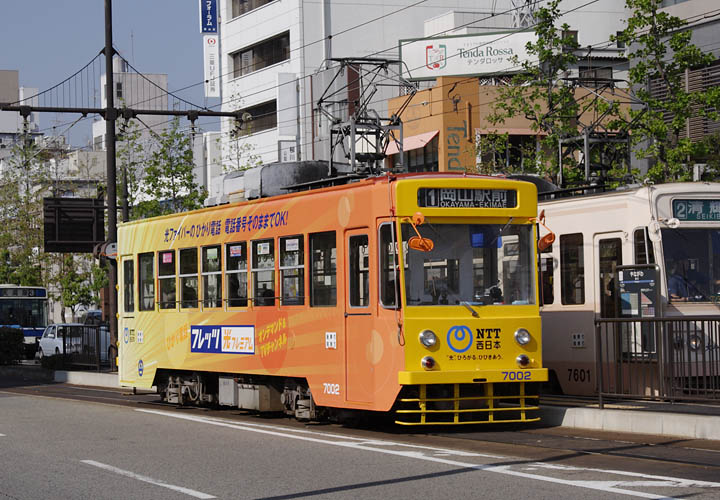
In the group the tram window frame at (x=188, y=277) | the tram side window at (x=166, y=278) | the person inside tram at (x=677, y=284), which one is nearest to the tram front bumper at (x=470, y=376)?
the person inside tram at (x=677, y=284)

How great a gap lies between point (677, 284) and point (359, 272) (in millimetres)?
5306

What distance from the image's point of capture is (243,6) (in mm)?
64438

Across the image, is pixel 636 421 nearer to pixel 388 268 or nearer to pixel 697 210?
pixel 388 268

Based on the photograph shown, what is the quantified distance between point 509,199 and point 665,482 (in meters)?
5.87

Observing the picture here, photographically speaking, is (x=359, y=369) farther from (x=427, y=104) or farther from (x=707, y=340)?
(x=427, y=104)

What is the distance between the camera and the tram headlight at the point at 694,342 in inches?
563

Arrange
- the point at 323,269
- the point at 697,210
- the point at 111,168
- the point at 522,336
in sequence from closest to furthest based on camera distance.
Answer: the point at 522,336
the point at 323,269
the point at 697,210
the point at 111,168

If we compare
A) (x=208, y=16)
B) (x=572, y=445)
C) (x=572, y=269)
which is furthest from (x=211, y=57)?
(x=572, y=445)

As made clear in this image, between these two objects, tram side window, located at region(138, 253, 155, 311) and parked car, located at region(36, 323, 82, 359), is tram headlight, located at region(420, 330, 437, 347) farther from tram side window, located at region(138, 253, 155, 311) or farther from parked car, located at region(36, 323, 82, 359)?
parked car, located at region(36, 323, 82, 359)

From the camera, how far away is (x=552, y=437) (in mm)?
14148

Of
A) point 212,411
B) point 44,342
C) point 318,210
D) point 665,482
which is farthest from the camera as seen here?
point 44,342

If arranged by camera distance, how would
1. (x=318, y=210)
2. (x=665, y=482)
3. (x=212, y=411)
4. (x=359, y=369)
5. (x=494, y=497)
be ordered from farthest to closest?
(x=212, y=411) < (x=318, y=210) < (x=359, y=369) < (x=665, y=482) < (x=494, y=497)

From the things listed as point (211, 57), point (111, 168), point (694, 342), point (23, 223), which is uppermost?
point (211, 57)

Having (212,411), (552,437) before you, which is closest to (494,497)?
(552,437)
